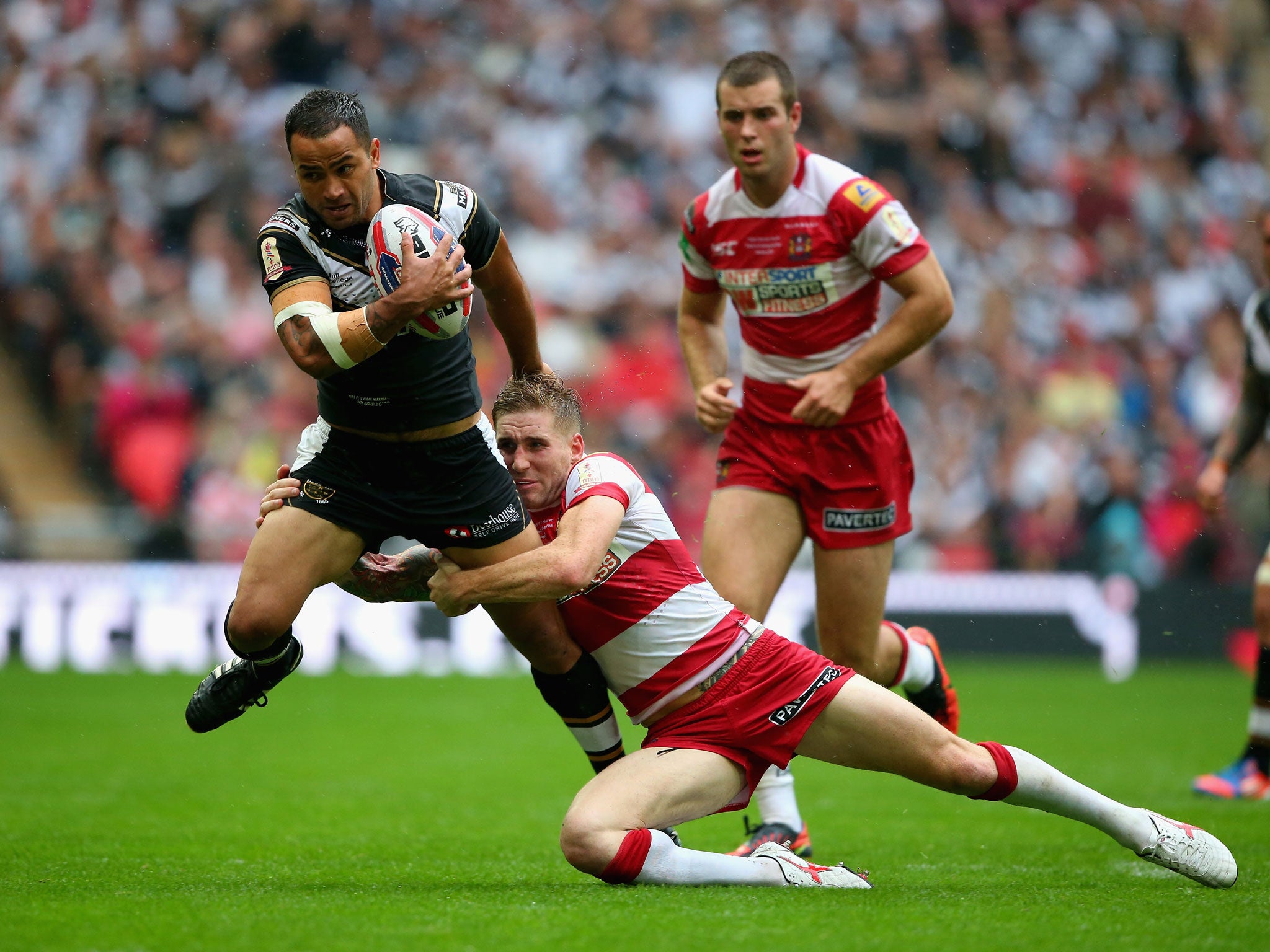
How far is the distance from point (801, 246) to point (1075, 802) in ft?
7.91

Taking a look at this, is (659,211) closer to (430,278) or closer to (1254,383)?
(1254,383)

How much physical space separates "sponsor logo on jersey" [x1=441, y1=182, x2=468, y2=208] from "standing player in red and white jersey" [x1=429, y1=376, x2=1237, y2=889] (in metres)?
0.73

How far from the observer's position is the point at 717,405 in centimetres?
589

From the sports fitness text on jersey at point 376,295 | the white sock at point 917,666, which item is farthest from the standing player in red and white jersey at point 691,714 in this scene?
the white sock at point 917,666

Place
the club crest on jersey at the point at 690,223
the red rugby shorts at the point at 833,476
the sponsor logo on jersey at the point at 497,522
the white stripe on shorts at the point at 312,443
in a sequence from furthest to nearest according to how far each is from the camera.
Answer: the club crest on jersey at the point at 690,223 < the red rugby shorts at the point at 833,476 < the white stripe on shorts at the point at 312,443 < the sponsor logo on jersey at the point at 497,522

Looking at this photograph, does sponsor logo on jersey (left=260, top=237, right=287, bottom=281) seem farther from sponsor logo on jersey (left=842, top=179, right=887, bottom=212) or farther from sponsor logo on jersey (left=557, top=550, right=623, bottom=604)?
sponsor logo on jersey (left=842, top=179, right=887, bottom=212)

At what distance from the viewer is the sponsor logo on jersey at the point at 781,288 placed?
5.97 m

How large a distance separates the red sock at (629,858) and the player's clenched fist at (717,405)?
6.15 ft

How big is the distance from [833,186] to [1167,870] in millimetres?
2902

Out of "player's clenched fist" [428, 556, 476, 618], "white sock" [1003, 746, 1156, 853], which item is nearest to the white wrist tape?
"player's clenched fist" [428, 556, 476, 618]

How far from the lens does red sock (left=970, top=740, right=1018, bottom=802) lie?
4.76m

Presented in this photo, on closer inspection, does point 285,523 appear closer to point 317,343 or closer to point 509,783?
point 317,343

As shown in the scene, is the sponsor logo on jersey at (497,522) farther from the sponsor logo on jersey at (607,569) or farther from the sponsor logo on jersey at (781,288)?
the sponsor logo on jersey at (781,288)

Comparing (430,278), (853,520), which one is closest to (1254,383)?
(853,520)
